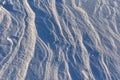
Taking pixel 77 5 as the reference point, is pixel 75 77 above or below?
below

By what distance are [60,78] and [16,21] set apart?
7.85m

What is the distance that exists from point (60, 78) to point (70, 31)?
18.8ft

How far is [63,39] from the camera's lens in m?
40.4

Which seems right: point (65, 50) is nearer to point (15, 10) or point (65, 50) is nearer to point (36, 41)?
point (36, 41)

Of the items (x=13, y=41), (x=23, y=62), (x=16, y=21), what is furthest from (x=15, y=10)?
(x=23, y=62)

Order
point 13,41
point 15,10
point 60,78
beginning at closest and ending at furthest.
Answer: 1. point 60,78
2. point 13,41
3. point 15,10

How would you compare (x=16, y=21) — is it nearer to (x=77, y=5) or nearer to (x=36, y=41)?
(x=36, y=41)

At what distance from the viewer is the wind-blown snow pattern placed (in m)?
37.9

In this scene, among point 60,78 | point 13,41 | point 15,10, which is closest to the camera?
point 60,78

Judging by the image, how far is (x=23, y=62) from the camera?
1497 inches

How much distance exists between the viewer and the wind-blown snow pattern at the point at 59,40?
37.9 meters

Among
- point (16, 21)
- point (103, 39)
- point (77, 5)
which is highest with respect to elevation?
point (16, 21)

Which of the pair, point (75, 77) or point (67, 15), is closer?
point (75, 77)

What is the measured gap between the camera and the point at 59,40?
4028 cm
